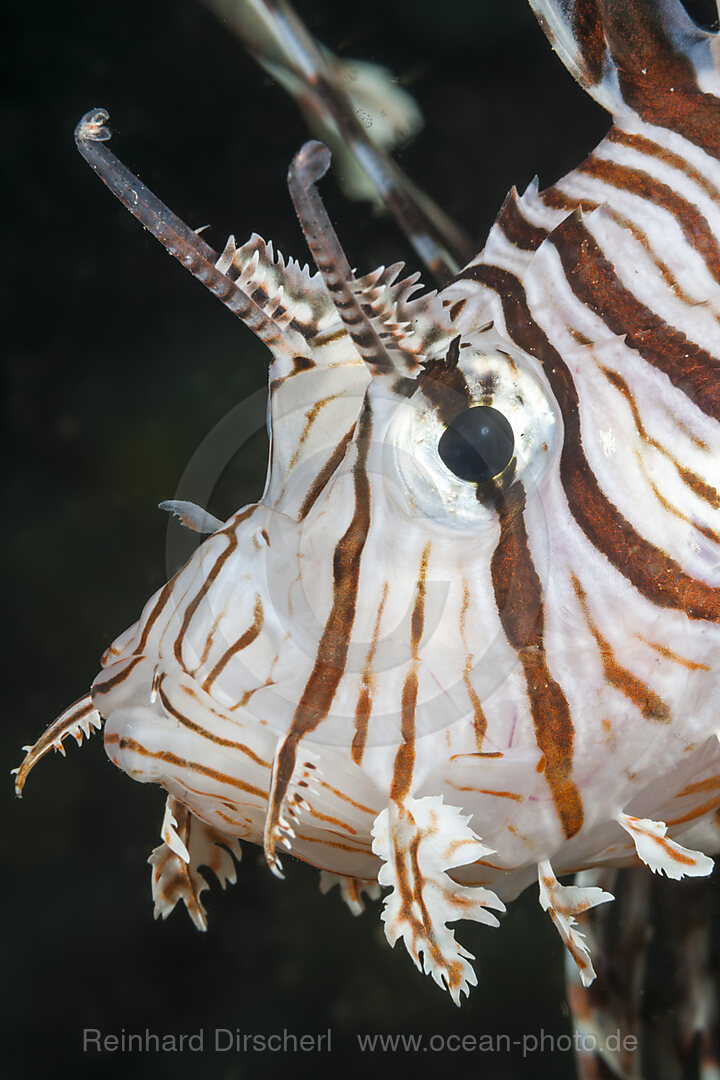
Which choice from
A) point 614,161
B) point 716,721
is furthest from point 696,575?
point 614,161

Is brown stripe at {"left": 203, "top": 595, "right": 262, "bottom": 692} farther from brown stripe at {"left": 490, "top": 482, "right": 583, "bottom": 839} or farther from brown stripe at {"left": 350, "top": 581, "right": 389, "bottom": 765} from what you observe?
brown stripe at {"left": 490, "top": 482, "right": 583, "bottom": 839}

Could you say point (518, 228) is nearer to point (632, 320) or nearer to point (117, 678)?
point (632, 320)

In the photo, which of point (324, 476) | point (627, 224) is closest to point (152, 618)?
point (324, 476)

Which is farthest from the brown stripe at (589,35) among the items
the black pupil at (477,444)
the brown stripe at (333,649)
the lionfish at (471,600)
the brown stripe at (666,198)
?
the brown stripe at (333,649)

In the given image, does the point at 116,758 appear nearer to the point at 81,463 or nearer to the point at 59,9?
the point at 81,463

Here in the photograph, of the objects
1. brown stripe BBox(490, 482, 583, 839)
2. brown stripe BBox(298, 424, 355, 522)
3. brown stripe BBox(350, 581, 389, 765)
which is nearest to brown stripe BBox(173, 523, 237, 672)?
brown stripe BBox(298, 424, 355, 522)

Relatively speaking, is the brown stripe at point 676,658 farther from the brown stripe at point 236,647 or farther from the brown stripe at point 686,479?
the brown stripe at point 236,647
